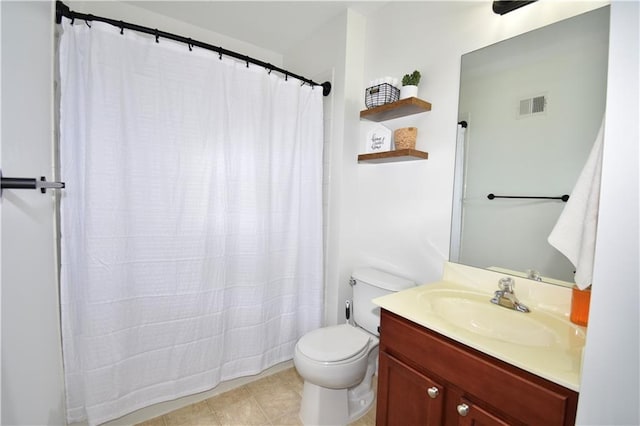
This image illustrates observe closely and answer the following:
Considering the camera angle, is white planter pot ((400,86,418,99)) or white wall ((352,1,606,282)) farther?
white planter pot ((400,86,418,99))

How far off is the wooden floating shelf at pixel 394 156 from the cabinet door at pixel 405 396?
1.01 m

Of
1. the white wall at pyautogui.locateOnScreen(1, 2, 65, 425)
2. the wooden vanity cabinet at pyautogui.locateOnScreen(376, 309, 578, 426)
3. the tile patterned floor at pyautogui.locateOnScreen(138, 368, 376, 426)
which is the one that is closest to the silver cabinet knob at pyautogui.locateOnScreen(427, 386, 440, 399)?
the wooden vanity cabinet at pyautogui.locateOnScreen(376, 309, 578, 426)

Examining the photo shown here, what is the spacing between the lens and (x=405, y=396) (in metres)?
1.12

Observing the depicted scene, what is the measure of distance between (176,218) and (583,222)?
5.79 feet

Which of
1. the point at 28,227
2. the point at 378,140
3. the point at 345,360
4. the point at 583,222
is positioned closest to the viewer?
the point at 28,227

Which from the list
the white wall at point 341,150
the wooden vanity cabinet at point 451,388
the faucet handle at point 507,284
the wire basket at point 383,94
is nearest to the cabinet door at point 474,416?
the wooden vanity cabinet at point 451,388

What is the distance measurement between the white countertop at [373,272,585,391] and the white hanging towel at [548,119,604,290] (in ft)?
0.70

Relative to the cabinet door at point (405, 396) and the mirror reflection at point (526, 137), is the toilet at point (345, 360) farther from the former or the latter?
the mirror reflection at point (526, 137)

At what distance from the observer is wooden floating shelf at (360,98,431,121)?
154 centimetres

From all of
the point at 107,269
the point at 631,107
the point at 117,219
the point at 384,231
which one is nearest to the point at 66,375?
the point at 107,269

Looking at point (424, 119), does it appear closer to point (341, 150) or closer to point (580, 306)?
point (341, 150)

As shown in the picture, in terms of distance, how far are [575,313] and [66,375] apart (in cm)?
216

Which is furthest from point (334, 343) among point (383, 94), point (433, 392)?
point (383, 94)

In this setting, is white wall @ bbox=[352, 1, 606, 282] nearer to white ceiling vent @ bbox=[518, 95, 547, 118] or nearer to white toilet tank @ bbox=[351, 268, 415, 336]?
white toilet tank @ bbox=[351, 268, 415, 336]
